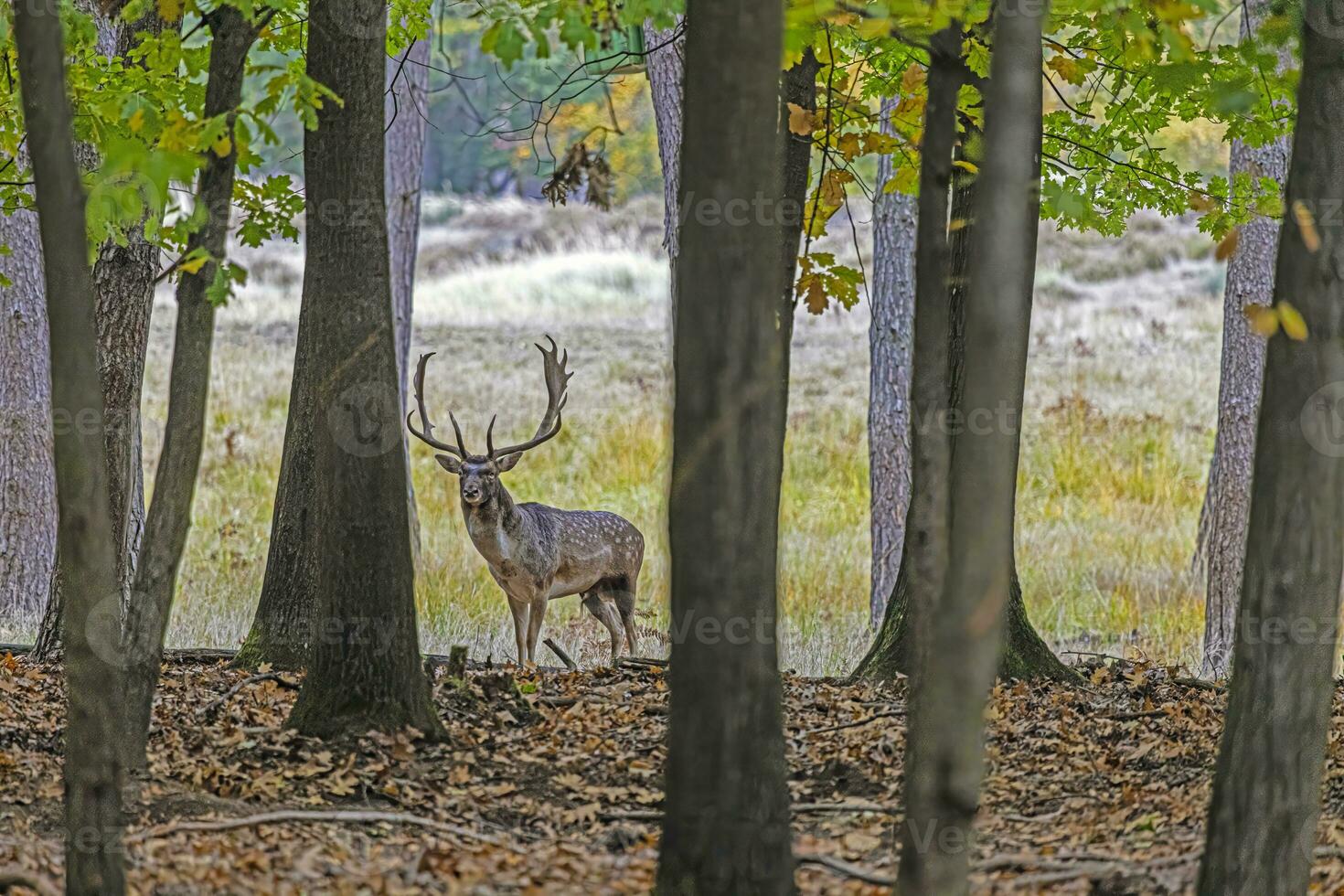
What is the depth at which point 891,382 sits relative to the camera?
1313 cm

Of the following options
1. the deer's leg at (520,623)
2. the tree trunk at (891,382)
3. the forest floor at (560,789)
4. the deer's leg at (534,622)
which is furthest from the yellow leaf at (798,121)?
the tree trunk at (891,382)

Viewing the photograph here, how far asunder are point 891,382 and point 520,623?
161 inches

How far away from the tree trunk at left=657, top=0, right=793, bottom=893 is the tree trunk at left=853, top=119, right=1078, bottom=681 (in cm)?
397

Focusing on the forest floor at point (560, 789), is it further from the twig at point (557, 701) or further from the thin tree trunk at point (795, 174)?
the thin tree trunk at point (795, 174)

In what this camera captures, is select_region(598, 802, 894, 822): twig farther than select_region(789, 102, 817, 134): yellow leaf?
No

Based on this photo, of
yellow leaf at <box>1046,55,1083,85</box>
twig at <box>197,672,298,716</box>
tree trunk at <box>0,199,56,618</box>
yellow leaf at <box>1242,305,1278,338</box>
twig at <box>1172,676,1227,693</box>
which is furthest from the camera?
tree trunk at <box>0,199,56,618</box>

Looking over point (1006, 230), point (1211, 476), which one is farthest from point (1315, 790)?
point (1211, 476)

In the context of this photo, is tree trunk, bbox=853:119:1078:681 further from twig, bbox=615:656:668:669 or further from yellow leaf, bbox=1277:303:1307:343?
yellow leaf, bbox=1277:303:1307:343

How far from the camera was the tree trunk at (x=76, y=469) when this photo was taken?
14.5 feet

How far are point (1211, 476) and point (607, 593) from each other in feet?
16.6

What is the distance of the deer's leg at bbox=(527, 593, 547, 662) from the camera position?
415 inches

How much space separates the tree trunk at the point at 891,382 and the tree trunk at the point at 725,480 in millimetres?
8639

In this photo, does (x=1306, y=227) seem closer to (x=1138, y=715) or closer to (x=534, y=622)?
(x=1138, y=715)

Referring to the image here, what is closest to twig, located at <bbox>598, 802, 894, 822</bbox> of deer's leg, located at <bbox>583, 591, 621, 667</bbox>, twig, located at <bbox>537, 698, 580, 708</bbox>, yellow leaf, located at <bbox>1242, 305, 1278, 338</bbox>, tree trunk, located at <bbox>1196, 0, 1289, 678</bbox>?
twig, located at <bbox>537, 698, 580, 708</bbox>
